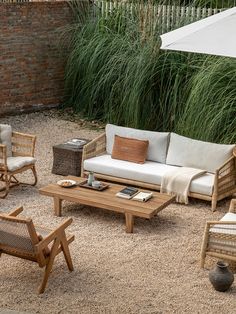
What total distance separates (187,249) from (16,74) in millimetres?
7552

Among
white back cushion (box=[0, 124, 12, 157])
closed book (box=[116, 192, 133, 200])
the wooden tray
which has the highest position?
white back cushion (box=[0, 124, 12, 157])

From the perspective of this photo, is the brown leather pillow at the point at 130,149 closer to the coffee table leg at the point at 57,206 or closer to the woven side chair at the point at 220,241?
the coffee table leg at the point at 57,206

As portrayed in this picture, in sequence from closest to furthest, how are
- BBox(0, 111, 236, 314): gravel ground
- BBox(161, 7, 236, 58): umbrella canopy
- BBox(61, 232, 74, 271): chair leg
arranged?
BBox(0, 111, 236, 314): gravel ground < BBox(61, 232, 74, 271): chair leg < BBox(161, 7, 236, 58): umbrella canopy

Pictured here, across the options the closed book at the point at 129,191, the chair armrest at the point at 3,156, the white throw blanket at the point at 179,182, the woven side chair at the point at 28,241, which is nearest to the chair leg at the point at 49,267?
the woven side chair at the point at 28,241

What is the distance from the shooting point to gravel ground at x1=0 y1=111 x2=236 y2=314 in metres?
6.07

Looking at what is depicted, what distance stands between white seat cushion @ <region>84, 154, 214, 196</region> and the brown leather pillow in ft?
0.27

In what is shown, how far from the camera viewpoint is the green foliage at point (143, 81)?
10.1m

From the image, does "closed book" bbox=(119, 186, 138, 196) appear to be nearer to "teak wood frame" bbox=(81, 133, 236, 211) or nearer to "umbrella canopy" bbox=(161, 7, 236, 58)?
"teak wood frame" bbox=(81, 133, 236, 211)

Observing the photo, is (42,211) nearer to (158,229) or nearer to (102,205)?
(102,205)

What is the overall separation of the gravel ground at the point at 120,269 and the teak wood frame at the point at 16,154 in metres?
0.23

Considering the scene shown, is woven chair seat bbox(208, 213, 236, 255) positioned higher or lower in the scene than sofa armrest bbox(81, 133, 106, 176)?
higher

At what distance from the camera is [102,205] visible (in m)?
7.89

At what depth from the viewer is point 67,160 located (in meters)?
9.84

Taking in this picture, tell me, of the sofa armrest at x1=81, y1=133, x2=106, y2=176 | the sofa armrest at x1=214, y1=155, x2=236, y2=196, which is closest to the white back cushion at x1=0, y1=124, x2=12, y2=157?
the sofa armrest at x1=81, y1=133, x2=106, y2=176
